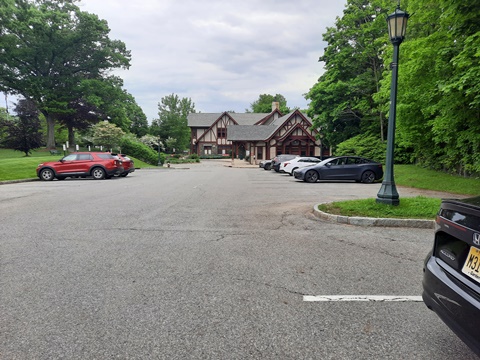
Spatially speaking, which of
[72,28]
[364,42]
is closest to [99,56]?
[72,28]

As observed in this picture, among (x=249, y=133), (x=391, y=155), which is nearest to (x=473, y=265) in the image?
(x=391, y=155)

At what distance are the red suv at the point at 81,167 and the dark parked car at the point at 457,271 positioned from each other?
62.6ft

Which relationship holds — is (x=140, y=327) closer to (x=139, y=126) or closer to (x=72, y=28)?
(x=72, y=28)

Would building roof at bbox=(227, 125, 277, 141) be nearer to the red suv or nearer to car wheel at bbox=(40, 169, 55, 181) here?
the red suv

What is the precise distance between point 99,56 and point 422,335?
166ft

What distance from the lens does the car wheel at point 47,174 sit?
1873 centimetres

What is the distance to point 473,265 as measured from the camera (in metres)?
2.18

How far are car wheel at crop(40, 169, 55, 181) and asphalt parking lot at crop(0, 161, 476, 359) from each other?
13.6 meters

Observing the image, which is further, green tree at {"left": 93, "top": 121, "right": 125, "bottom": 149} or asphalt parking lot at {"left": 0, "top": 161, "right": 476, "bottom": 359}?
green tree at {"left": 93, "top": 121, "right": 125, "bottom": 149}

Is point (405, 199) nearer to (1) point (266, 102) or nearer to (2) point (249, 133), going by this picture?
(2) point (249, 133)

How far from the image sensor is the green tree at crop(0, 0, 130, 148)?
128ft

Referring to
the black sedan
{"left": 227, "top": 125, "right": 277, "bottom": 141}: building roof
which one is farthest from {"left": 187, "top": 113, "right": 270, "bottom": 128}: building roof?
the black sedan

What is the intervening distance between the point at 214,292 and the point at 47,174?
62.5 feet

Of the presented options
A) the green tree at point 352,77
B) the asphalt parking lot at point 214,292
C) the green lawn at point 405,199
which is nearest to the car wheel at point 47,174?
the green lawn at point 405,199
